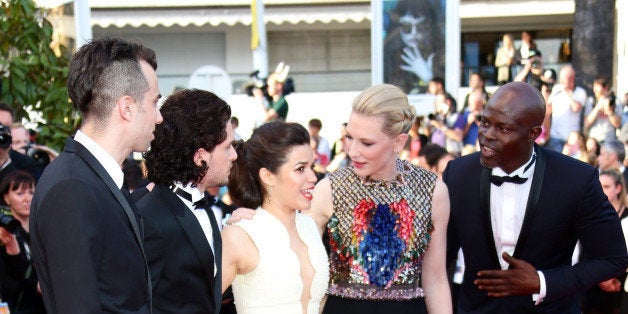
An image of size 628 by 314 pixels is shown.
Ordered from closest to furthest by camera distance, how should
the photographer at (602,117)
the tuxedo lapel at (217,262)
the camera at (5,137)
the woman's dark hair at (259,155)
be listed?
the tuxedo lapel at (217,262) < the woman's dark hair at (259,155) < the camera at (5,137) < the photographer at (602,117)

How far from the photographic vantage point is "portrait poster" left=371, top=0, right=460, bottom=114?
412 inches

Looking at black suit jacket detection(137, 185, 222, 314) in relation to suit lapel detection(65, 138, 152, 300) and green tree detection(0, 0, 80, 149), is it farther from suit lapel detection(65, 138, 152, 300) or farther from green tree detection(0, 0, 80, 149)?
green tree detection(0, 0, 80, 149)

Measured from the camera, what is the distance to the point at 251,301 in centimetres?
342

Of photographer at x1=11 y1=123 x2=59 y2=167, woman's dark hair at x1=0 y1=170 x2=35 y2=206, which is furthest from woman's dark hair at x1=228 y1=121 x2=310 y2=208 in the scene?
photographer at x1=11 y1=123 x2=59 y2=167

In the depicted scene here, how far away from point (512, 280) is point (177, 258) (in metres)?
1.54

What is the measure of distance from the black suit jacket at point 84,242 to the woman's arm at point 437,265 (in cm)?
174

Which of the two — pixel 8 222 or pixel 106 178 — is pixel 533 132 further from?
pixel 8 222

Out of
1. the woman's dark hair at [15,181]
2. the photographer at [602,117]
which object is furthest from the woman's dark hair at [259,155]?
the photographer at [602,117]

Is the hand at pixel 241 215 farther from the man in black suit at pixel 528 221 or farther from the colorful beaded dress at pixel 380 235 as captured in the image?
the man in black suit at pixel 528 221

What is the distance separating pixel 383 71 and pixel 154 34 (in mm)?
9820

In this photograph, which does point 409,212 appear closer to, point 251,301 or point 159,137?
point 251,301

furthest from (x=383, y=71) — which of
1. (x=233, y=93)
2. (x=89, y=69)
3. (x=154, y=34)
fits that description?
(x=154, y=34)

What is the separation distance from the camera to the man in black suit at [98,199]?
221 cm

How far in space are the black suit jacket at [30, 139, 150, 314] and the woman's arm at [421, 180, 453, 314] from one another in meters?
1.74
